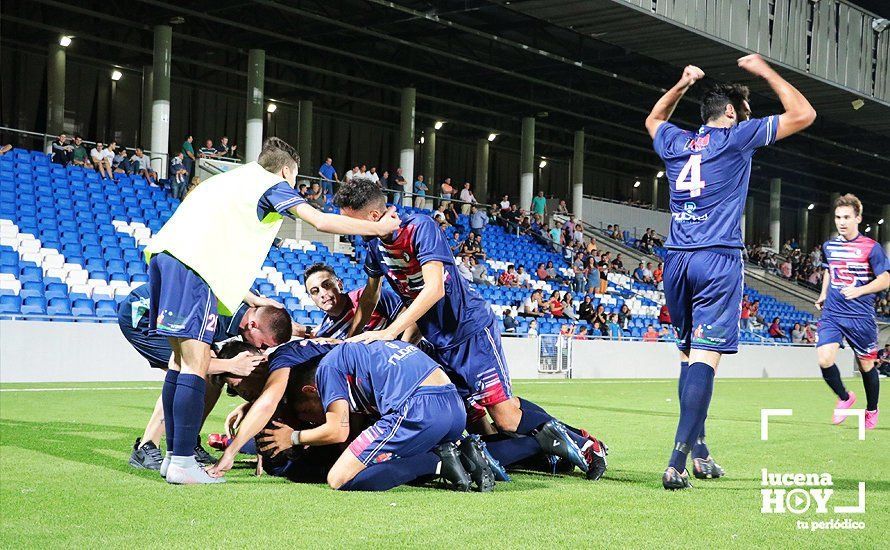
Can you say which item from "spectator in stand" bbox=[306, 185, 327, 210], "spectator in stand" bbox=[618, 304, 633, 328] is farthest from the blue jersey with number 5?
"spectator in stand" bbox=[618, 304, 633, 328]

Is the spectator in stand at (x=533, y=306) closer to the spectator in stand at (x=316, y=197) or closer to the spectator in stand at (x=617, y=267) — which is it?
the spectator in stand at (x=316, y=197)

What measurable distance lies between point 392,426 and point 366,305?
1.26m

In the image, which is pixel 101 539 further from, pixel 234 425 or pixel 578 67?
pixel 578 67

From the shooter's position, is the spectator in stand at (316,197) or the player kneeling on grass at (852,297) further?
the spectator in stand at (316,197)

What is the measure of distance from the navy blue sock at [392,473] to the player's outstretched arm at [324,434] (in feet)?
0.88

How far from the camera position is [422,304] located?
5.45m

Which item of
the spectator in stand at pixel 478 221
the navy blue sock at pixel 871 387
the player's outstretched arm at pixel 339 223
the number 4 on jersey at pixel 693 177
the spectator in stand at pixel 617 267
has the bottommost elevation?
the navy blue sock at pixel 871 387

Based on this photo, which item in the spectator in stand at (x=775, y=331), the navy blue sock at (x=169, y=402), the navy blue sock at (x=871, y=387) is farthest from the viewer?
the spectator in stand at (x=775, y=331)

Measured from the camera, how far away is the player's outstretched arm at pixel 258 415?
5.20 meters

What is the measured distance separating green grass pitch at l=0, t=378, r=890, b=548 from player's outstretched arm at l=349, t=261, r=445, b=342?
0.82 m

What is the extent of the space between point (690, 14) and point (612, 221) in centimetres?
1712

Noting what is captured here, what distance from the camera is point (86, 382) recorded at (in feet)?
48.0

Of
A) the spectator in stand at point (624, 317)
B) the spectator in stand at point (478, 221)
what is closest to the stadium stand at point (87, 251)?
the spectator in stand at point (624, 317)

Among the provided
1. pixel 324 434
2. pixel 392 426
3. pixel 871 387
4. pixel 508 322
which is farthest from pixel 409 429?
pixel 508 322
